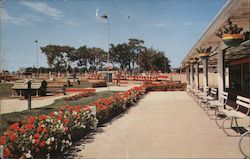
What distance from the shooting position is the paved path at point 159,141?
198 inches

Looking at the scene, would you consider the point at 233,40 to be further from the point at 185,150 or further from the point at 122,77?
the point at 122,77

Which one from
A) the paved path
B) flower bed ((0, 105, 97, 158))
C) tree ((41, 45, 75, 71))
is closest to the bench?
the paved path

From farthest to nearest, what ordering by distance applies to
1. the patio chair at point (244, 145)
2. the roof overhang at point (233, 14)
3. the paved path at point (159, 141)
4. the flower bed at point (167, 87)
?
the flower bed at point (167, 87), the roof overhang at point (233, 14), the paved path at point (159, 141), the patio chair at point (244, 145)

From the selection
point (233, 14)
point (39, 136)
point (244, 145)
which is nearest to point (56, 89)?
point (233, 14)

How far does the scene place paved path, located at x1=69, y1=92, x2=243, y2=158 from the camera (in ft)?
16.5

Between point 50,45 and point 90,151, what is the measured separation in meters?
73.8

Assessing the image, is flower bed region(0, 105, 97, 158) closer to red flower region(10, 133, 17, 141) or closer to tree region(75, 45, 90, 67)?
red flower region(10, 133, 17, 141)

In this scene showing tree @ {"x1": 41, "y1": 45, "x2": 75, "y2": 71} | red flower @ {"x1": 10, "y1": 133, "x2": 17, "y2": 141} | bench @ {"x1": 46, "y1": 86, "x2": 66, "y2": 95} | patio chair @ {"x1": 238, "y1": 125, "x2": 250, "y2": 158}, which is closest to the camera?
red flower @ {"x1": 10, "y1": 133, "x2": 17, "y2": 141}

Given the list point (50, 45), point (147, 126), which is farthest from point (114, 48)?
point (147, 126)

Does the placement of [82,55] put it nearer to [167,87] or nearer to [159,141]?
[167,87]

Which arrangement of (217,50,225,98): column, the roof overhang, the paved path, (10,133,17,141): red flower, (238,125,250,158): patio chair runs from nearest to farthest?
1. (10,133,17,141): red flower
2. (238,125,250,158): patio chair
3. the paved path
4. the roof overhang
5. (217,50,225,98): column

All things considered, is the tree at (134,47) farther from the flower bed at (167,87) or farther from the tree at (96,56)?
the flower bed at (167,87)

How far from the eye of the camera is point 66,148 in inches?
213

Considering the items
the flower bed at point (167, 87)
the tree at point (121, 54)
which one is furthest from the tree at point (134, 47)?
the flower bed at point (167, 87)
